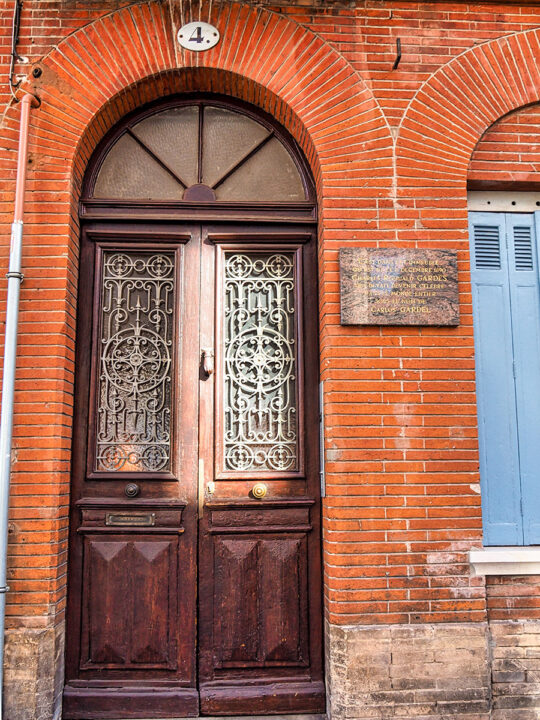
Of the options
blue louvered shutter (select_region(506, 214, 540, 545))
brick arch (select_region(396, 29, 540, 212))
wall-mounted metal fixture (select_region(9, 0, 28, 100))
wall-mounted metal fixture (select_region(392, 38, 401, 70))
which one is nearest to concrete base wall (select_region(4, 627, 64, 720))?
blue louvered shutter (select_region(506, 214, 540, 545))

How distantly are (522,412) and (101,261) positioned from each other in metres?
3.24

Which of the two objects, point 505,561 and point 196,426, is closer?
point 505,561

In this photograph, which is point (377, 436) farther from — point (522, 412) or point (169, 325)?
point (169, 325)

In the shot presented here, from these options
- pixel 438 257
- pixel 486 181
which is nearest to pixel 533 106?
pixel 486 181

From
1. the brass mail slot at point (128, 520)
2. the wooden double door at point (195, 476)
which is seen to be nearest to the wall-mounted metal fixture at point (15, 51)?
the wooden double door at point (195, 476)

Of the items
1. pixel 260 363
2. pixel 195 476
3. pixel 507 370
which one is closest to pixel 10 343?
pixel 195 476

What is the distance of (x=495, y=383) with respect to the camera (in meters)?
4.19

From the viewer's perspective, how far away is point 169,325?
13.8 ft

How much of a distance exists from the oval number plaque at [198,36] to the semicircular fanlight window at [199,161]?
43 cm

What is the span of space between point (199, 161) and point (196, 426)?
6.51ft

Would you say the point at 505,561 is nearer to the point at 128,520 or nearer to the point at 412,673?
the point at 412,673

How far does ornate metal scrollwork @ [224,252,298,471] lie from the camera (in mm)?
4117

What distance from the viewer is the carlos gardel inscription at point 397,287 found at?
12.8 ft

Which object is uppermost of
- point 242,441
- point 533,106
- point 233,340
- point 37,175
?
point 533,106
